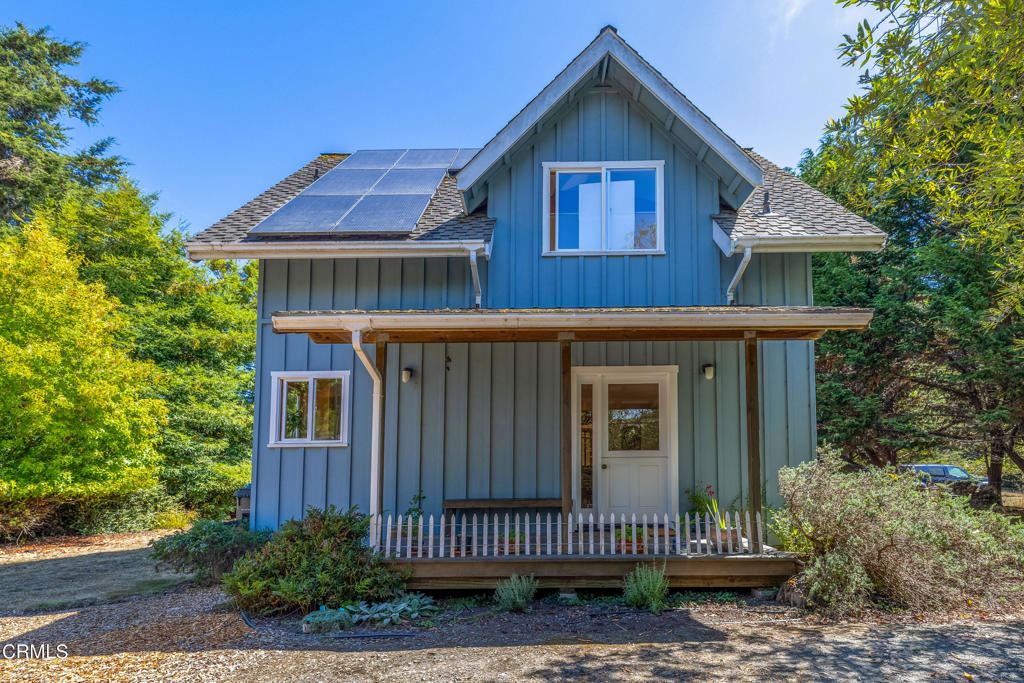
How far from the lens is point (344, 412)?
28.6ft

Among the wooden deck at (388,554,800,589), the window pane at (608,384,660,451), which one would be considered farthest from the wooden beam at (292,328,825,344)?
the wooden deck at (388,554,800,589)

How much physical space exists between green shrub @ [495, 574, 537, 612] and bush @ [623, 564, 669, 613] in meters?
0.99

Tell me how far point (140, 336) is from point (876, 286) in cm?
1931

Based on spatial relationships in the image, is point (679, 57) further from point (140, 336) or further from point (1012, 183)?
point (140, 336)

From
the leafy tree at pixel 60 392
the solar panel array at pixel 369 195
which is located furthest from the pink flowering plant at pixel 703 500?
the leafy tree at pixel 60 392

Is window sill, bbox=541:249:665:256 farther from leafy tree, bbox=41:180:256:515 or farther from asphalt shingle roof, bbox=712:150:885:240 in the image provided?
leafy tree, bbox=41:180:256:515

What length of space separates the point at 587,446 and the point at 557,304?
200cm

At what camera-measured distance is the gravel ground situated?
4664 mm

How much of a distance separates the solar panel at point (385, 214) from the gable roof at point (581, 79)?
3.19 ft

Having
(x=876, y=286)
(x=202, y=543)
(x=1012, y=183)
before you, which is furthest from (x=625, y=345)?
(x=876, y=286)

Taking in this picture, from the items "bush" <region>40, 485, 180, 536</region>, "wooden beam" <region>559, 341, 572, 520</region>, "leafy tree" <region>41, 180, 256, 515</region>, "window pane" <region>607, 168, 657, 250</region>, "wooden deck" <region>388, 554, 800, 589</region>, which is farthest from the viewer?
"leafy tree" <region>41, 180, 256, 515</region>

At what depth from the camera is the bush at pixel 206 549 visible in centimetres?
778

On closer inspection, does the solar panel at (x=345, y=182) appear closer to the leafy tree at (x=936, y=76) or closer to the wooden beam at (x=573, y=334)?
the wooden beam at (x=573, y=334)

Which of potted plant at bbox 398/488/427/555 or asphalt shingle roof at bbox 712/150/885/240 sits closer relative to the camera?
potted plant at bbox 398/488/427/555
